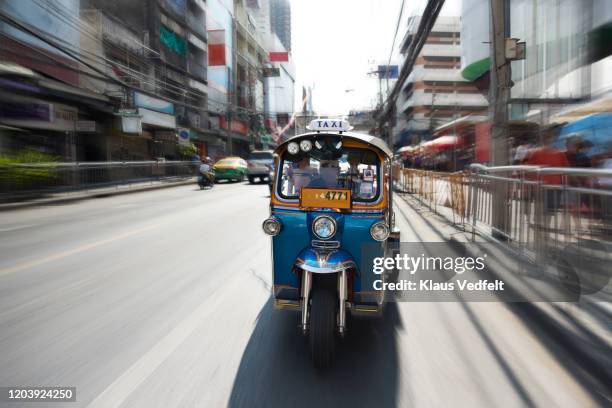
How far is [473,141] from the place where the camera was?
2445 centimetres

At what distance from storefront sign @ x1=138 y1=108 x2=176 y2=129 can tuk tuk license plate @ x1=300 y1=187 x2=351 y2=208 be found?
82.5ft

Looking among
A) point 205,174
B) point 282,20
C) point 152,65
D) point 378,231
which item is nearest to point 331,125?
point 378,231

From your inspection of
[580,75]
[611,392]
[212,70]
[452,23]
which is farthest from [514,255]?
[452,23]

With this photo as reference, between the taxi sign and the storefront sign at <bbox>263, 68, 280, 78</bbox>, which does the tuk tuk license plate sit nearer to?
the taxi sign

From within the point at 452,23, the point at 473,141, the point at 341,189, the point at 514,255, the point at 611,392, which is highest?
the point at 452,23

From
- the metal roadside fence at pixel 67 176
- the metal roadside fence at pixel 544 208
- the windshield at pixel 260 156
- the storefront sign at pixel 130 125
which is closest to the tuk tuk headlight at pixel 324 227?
the metal roadside fence at pixel 544 208

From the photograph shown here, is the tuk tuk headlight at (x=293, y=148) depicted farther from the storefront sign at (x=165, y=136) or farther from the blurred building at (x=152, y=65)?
the storefront sign at (x=165, y=136)

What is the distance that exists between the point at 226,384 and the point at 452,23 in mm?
71470

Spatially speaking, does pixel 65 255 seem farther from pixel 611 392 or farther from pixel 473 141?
pixel 473 141

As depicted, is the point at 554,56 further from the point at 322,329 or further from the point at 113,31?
the point at 113,31

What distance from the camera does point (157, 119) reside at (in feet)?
99.1

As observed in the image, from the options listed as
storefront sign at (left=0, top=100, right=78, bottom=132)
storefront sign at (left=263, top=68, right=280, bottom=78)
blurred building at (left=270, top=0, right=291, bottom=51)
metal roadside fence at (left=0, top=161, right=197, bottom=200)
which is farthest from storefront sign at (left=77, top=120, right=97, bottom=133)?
blurred building at (left=270, top=0, right=291, bottom=51)

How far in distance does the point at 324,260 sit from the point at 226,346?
1.07 meters

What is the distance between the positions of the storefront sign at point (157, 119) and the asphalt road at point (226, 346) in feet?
75.6
